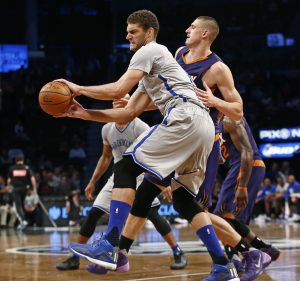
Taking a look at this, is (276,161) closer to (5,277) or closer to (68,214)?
(68,214)

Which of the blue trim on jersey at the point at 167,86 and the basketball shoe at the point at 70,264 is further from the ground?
the blue trim on jersey at the point at 167,86

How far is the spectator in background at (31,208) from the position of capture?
1848 cm

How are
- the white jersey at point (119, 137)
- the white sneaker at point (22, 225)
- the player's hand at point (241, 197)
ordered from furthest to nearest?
the white sneaker at point (22, 225) < the white jersey at point (119, 137) < the player's hand at point (241, 197)

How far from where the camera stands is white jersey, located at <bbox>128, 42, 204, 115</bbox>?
608 centimetres

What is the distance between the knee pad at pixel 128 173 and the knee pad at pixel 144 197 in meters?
0.19

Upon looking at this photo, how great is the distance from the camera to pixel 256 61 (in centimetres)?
3123

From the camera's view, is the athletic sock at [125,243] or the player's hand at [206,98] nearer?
the player's hand at [206,98]

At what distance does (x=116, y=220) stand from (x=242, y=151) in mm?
2455

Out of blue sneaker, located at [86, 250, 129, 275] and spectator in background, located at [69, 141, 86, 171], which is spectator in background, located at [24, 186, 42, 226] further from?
blue sneaker, located at [86, 250, 129, 275]

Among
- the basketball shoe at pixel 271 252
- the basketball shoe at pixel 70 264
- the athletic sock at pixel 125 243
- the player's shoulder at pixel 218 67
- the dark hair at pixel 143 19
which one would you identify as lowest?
the basketball shoe at pixel 70 264

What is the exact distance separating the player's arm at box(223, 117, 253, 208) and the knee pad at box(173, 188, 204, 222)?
5.52 feet

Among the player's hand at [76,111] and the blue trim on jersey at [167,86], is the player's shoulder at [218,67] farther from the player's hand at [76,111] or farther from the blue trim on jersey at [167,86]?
the player's hand at [76,111]

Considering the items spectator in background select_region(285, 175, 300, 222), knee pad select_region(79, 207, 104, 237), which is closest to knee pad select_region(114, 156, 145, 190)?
knee pad select_region(79, 207, 104, 237)

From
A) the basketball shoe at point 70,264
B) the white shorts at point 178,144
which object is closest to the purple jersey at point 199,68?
the white shorts at point 178,144
